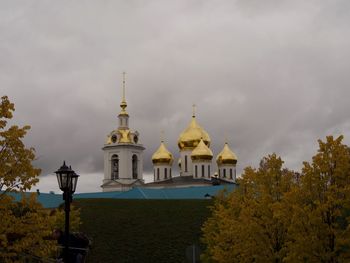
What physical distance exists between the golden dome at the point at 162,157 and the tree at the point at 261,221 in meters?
63.5

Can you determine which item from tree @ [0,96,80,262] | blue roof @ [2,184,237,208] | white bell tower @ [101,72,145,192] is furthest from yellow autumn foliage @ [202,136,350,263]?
white bell tower @ [101,72,145,192]

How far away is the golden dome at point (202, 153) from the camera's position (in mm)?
85188

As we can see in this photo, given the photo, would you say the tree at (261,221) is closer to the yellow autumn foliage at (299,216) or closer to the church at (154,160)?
the yellow autumn foliage at (299,216)

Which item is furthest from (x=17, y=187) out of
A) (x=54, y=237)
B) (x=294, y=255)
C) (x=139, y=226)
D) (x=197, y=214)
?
(x=197, y=214)

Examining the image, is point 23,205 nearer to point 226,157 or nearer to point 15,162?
point 15,162

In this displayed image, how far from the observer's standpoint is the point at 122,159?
88.4m

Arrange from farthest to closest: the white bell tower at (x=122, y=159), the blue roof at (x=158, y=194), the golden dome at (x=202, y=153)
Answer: the white bell tower at (x=122, y=159) < the golden dome at (x=202, y=153) < the blue roof at (x=158, y=194)

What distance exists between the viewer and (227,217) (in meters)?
26.6

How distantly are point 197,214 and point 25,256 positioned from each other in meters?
34.2

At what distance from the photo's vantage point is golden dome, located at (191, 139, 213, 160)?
279 feet

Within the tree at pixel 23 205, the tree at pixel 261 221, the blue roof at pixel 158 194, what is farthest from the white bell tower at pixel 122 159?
the tree at pixel 23 205

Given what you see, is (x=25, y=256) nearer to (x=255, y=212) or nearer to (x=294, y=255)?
(x=294, y=255)

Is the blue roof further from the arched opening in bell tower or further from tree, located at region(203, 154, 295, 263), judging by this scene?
tree, located at region(203, 154, 295, 263)

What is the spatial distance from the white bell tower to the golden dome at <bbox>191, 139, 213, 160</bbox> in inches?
364
